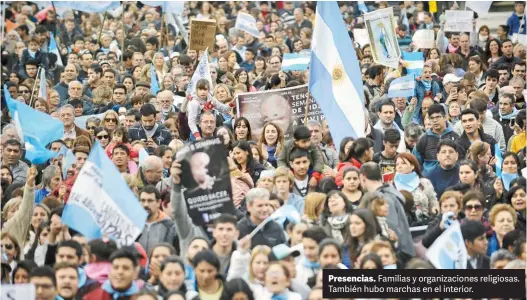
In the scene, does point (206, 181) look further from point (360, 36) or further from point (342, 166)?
point (360, 36)

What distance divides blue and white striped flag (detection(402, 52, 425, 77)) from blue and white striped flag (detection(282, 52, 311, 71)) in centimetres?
123

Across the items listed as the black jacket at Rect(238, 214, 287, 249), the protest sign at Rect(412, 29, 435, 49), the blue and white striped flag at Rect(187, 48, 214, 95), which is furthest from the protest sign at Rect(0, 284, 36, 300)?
the protest sign at Rect(412, 29, 435, 49)

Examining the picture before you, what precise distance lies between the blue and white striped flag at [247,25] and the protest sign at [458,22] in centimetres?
322

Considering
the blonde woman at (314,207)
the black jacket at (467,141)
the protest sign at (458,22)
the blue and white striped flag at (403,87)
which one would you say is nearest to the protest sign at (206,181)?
the blonde woman at (314,207)

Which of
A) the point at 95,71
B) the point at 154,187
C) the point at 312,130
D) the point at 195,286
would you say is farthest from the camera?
the point at 95,71

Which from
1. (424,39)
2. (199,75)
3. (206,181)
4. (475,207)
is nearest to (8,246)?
(206,181)

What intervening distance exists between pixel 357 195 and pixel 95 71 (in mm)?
8710

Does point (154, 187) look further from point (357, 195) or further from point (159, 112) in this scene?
point (159, 112)

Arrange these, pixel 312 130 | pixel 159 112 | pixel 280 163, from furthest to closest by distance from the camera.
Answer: pixel 159 112, pixel 312 130, pixel 280 163

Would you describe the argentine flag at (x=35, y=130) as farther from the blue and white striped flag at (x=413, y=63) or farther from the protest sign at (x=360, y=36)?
the protest sign at (x=360, y=36)

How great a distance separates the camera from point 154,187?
11688mm

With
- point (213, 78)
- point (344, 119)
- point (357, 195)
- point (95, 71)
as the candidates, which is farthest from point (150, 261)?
point (95, 71)

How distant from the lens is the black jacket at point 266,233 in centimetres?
1093

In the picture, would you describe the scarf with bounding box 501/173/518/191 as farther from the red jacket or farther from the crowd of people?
the red jacket
